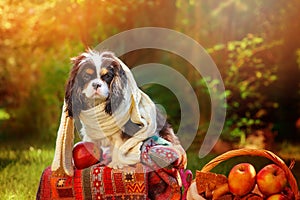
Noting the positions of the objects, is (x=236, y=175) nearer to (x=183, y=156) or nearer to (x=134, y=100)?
(x=183, y=156)

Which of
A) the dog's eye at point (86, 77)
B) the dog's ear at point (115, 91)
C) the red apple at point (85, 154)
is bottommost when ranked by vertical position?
the red apple at point (85, 154)

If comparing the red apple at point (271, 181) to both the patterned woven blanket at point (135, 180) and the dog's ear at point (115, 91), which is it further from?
the dog's ear at point (115, 91)

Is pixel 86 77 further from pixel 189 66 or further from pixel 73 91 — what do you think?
pixel 189 66

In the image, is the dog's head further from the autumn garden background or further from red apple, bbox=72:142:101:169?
the autumn garden background

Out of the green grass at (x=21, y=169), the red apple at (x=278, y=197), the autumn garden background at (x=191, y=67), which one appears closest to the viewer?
the red apple at (x=278, y=197)

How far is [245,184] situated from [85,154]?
1.66ft

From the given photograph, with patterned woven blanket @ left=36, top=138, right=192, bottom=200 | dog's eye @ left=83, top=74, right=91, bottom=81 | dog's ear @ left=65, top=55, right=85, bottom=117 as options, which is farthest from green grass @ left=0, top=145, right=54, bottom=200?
dog's eye @ left=83, top=74, right=91, bottom=81

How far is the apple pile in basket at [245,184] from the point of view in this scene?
1758 millimetres

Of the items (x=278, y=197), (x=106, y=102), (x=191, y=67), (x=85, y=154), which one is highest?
(x=191, y=67)

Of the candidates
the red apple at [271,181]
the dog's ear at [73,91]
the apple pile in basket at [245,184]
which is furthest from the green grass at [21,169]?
the red apple at [271,181]

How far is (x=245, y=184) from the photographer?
1.77m

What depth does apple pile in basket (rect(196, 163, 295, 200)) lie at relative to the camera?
1758 millimetres

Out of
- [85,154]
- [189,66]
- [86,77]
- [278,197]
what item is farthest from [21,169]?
[278,197]

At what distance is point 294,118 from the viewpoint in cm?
355
